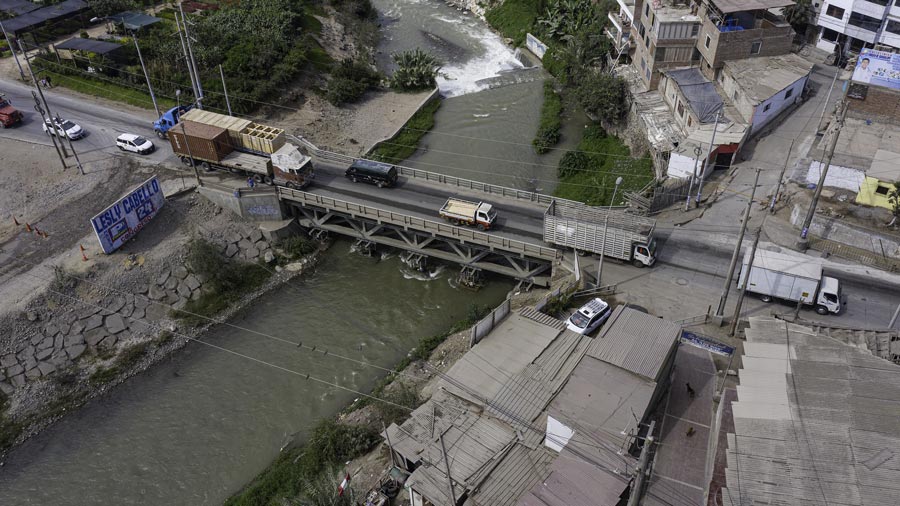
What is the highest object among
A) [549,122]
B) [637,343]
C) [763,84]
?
[763,84]

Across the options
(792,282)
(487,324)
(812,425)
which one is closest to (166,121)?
(487,324)

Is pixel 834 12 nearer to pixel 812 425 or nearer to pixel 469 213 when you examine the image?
pixel 469 213

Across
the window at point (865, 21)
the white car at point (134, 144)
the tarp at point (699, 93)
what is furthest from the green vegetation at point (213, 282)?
the window at point (865, 21)

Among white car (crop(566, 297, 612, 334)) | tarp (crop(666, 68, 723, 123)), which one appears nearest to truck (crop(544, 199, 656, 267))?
white car (crop(566, 297, 612, 334))

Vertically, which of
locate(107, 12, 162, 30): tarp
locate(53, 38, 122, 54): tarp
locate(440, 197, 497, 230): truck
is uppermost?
locate(107, 12, 162, 30): tarp

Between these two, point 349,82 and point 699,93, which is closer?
point 699,93

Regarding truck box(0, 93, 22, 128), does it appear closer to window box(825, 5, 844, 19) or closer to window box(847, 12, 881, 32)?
window box(825, 5, 844, 19)
